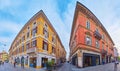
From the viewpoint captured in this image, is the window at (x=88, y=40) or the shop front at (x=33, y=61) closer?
the window at (x=88, y=40)

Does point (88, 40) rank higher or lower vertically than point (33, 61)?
higher

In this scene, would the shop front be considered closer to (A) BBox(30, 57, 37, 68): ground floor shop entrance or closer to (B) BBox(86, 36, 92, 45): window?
(A) BBox(30, 57, 37, 68): ground floor shop entrance

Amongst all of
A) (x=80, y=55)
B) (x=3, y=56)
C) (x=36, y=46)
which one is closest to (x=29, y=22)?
(x=36, y=46)

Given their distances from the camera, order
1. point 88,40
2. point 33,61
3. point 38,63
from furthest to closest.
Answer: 1. point 33,61
2. point 88,40
3. point 38,63

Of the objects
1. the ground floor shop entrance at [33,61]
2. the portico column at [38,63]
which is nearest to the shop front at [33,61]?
the ground floor shop entrance at [33,61]

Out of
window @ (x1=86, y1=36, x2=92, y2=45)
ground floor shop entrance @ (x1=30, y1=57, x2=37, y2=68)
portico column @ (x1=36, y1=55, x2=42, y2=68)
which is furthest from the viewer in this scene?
ground floor shop entrance @ (x1=30, y1=57, x2=37, y2=68)

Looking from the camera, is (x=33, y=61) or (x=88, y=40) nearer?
(x=88, y=40)

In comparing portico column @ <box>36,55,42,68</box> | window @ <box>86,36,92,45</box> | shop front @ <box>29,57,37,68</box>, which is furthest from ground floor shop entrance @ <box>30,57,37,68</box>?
window @ <box>86,36,92,45</box>

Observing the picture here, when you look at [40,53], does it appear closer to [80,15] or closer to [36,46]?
[36,46]

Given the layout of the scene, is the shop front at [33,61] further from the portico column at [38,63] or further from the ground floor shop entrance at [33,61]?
the portico column at [38,63]

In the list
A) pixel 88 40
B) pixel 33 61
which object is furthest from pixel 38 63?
pixel 88 40

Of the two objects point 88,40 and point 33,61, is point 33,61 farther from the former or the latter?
point 88,40

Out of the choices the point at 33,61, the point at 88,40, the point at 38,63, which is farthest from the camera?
the point at 33,61

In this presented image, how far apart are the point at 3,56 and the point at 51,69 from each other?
332 feet
